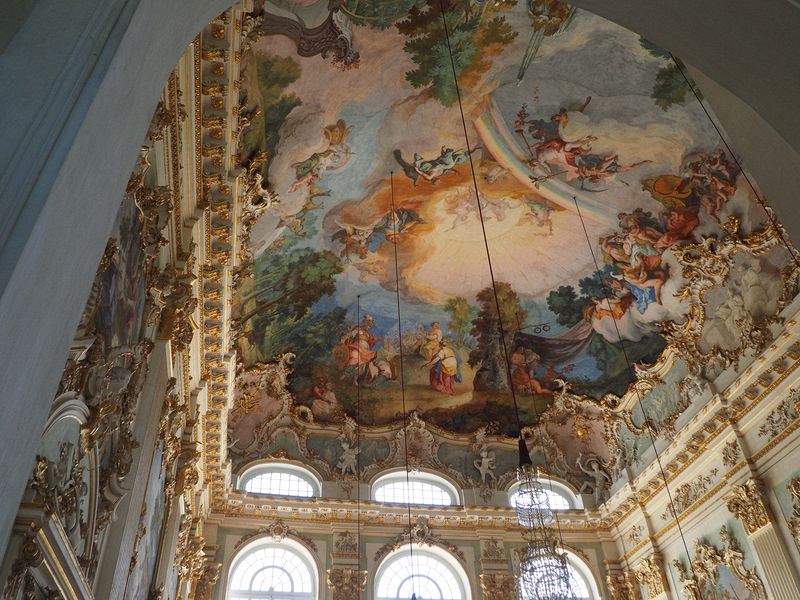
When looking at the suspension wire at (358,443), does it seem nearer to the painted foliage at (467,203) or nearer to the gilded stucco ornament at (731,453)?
the painted foliage at (467,203)

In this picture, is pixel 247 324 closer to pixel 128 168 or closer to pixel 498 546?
pixel 498 546

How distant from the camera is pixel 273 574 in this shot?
14797 mm

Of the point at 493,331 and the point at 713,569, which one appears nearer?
the point at 713,569

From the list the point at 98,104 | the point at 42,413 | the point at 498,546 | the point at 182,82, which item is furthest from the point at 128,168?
the point at 498,546

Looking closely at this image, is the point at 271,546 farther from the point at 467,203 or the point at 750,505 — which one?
the point at 750,505

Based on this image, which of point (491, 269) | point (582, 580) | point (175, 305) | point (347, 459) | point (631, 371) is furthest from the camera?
point (347, 459)

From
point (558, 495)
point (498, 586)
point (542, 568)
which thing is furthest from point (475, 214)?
point (498, 586)

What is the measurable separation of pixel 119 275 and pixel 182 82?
7.78ft

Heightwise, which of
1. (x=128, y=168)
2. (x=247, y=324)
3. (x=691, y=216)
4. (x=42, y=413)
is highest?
(x=691, y=216)

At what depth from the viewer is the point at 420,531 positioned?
1537cm

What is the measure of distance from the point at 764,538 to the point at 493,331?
7249 millimetres

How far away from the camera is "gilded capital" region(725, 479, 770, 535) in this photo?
11664 mm

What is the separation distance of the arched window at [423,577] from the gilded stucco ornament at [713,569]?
4.74m

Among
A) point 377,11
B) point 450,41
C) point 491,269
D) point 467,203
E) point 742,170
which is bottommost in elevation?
point 491,269
